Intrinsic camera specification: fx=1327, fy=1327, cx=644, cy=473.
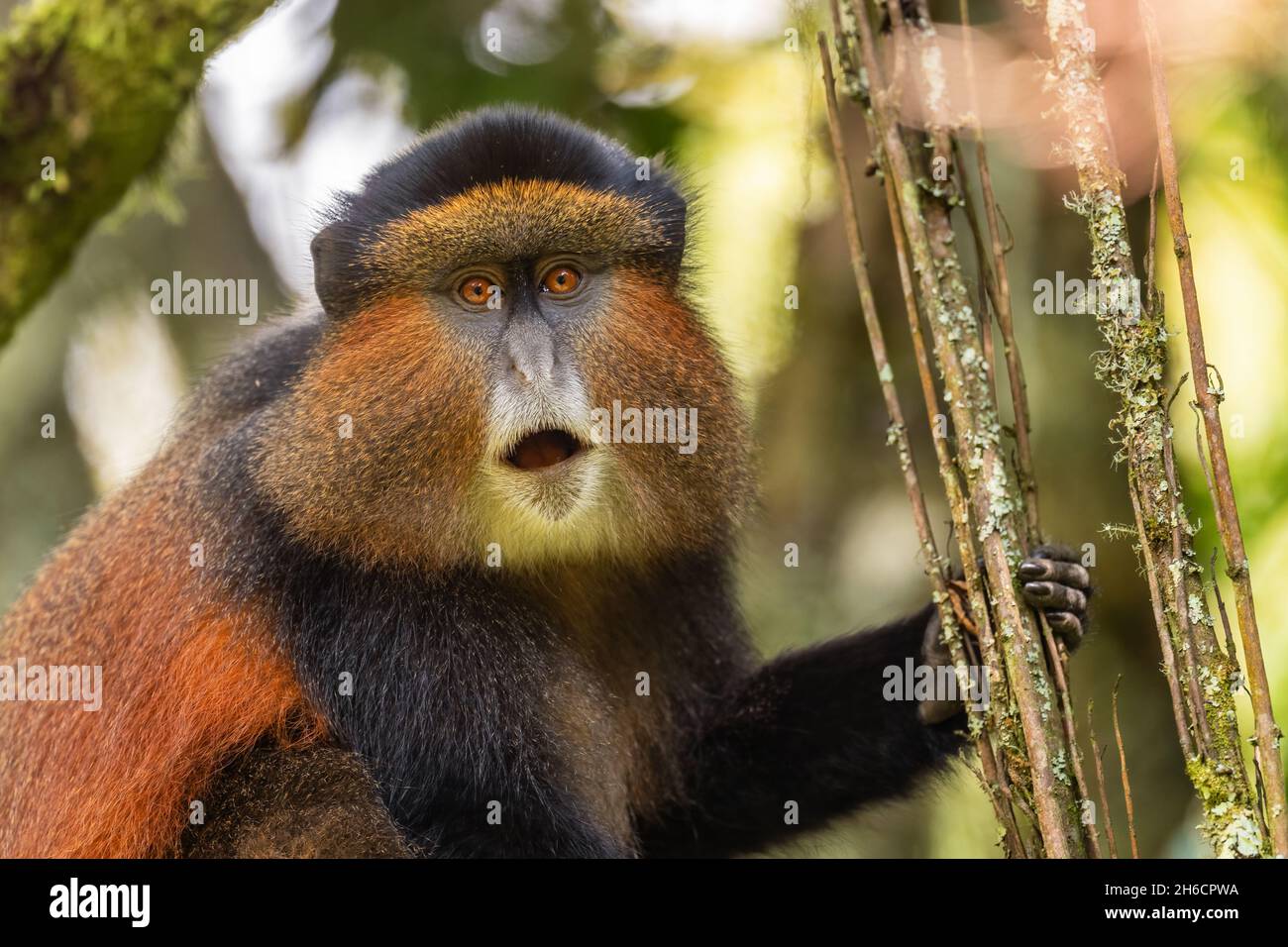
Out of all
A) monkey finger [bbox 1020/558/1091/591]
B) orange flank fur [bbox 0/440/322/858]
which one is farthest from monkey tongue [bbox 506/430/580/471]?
monkey finger [bbox 1020/558/1091/591]

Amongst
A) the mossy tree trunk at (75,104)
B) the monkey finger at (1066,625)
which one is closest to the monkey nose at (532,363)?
the monkey finger at (1066,625)

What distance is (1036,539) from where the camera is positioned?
4.89 m

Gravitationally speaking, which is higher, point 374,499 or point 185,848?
point 374,499

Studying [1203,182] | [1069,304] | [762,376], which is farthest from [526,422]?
[1203,182]

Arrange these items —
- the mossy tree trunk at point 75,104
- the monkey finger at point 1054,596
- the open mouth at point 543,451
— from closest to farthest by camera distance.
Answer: the monkey finger at point 1054,596, the open mouth at point 543,451, the mossy tree trunk at point 75,104

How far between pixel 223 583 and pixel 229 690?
0.46 m

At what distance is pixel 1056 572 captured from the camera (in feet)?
15.8

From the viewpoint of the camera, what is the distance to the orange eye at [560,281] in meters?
5.59

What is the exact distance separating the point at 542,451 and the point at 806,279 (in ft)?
15.5

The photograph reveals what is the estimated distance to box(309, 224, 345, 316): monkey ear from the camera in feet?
18.4

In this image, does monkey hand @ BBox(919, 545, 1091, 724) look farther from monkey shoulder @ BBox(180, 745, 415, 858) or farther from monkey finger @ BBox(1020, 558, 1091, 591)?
monkey shoulder @ BBox(180, 745, 415, 858)

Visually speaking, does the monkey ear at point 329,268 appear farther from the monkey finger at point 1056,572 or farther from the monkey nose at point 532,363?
the monkey finger at point 1056,572
